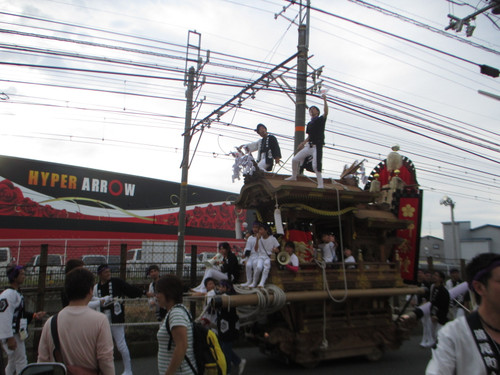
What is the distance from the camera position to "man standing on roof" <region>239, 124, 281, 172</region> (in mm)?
9750

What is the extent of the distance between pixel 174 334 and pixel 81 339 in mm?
746

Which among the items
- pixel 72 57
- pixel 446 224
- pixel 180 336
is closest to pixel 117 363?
pixel 180 336

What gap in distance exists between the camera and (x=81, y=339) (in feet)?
10.1

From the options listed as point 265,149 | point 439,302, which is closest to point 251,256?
point 265,149

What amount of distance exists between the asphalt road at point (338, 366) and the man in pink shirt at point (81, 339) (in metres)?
5.42

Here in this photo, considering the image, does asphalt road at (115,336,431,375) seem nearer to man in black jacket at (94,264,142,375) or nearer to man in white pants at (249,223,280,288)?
man in black jacket at (94,264,142,375)

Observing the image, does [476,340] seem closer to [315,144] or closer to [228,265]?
[228,265]

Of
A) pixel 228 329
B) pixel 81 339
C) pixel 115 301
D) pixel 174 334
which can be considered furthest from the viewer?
pixel 228 329

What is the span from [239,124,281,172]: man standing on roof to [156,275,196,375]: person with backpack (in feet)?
20.2

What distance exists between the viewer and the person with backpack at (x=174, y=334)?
11.4 ft

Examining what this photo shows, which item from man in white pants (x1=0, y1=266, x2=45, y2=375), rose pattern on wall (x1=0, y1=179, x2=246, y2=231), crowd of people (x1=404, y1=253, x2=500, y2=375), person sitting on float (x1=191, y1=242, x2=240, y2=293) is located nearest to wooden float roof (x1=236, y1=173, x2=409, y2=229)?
person sitting on float (x1=191, y1=242, x2=240, y2=293)

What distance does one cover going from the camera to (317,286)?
8.54 meters

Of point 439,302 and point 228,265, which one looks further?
point 228,265

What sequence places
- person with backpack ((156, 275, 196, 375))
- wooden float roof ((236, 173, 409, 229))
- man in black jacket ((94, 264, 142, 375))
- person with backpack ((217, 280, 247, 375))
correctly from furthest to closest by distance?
wooden float roof ((236, 173, 409, 229)), person with backpack ((217, 280, 247, 375)), man in black jacket ((94, 264, 142, 375)), person with backpack ((156, 275, 196, 375))
